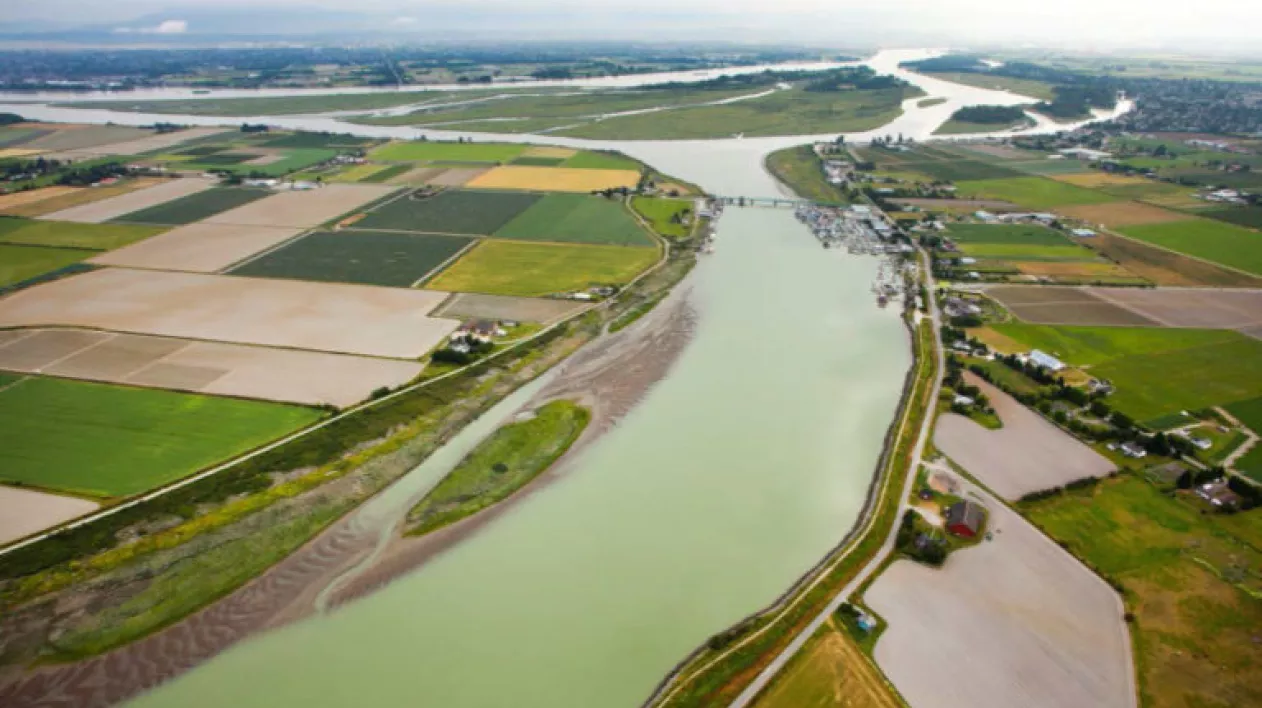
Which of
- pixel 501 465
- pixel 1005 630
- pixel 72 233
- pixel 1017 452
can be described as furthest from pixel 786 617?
pixel 72 233

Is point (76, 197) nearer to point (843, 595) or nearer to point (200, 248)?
point (200, 248)

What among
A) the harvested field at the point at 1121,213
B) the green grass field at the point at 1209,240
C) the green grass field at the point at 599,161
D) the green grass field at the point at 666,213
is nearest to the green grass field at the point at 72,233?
the green grass field at the point at 666,213

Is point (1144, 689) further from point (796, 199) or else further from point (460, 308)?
point (796, 199)

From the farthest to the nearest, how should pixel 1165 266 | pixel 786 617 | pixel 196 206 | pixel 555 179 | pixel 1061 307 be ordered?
1. pixel 555 179
2. pixel 196 206
3. pixel 1165 266
4. pixel 1061 307
5. pixel 786 617

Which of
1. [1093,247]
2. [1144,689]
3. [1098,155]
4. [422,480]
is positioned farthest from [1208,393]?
[1098,155]

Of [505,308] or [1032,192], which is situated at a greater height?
[1032,192]

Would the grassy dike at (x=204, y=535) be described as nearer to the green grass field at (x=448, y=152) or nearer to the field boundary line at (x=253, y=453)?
the field boundary line at (x=253, y=453)
